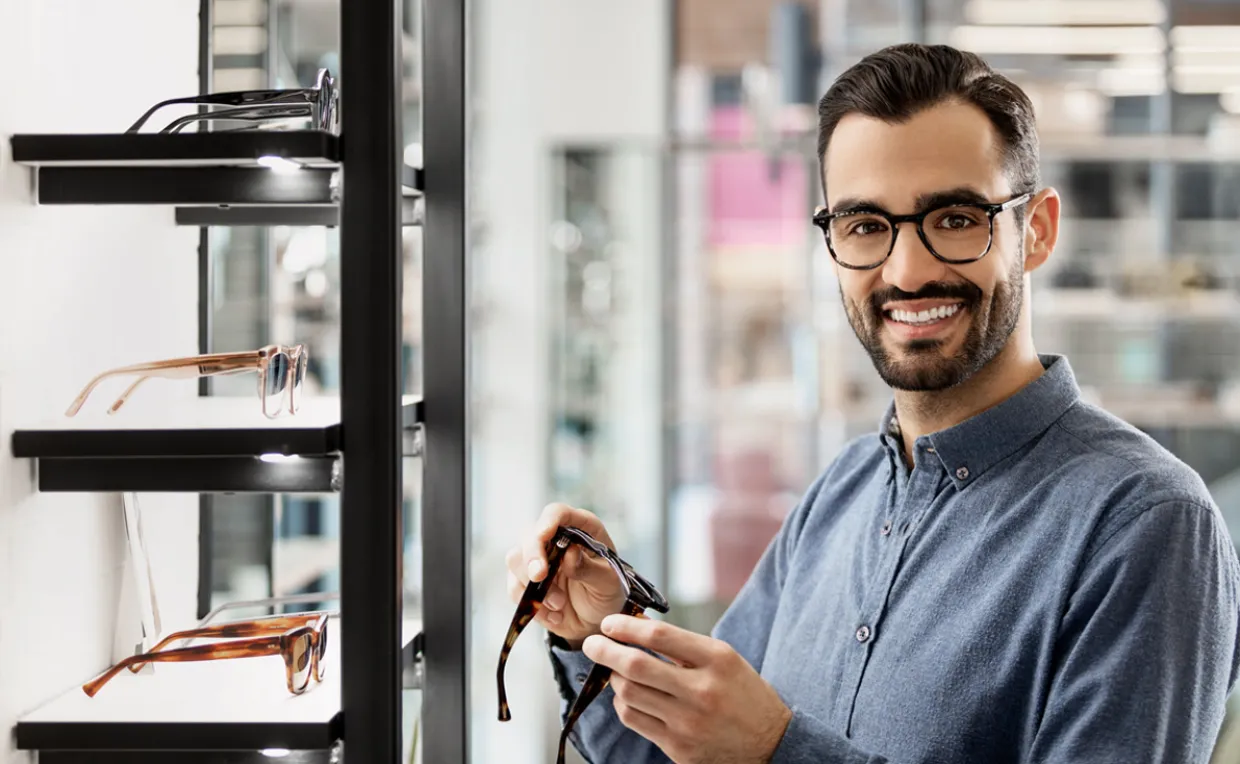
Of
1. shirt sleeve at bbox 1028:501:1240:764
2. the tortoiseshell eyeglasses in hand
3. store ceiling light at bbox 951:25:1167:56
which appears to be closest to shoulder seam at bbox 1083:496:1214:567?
shirt sleeve at bbox 1028:501:1240:764

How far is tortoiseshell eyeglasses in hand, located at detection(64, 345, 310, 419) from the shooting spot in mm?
1055

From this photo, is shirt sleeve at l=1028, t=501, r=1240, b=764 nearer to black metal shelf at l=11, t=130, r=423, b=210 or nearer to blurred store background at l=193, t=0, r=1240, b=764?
black metal shelf at l=11, t=130, r=423, b=210

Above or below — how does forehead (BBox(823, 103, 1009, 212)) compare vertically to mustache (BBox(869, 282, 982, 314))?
above

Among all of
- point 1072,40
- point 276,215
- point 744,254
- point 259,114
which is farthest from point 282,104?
point 1072,40

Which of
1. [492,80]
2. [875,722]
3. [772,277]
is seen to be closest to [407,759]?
[875,722]

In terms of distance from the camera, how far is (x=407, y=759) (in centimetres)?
138

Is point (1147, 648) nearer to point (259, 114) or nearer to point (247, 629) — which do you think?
point (247, 629)

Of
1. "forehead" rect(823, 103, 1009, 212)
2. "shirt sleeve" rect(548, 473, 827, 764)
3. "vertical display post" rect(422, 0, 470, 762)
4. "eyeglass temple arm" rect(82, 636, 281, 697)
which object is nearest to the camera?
"eyeglass temple arm" rect(82, 636, 281, 697)

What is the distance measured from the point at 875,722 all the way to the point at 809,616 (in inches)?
8.7

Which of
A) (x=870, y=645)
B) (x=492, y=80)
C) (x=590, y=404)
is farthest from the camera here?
(x=590, y=404)

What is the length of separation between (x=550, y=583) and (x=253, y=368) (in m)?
0.36

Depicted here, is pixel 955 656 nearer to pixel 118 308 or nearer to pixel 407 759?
pixel 407 759

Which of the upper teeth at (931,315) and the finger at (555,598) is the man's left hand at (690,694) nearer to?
the finger at (555,598)

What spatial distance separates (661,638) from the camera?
105 centimetres
